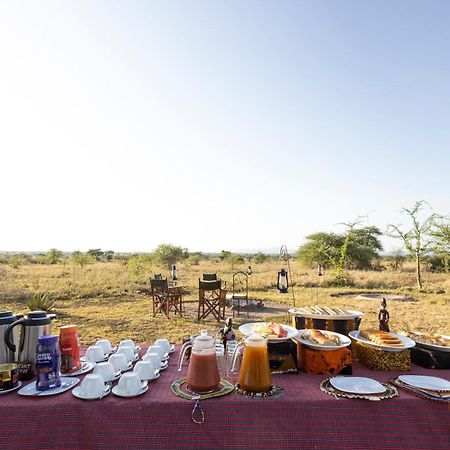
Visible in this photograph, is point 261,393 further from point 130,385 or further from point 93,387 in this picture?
point 93,387

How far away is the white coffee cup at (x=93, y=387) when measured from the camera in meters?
1.38

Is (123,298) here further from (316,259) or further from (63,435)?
(316,259)

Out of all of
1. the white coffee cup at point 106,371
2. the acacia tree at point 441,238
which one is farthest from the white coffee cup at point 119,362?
the acacia tree at point 441,238

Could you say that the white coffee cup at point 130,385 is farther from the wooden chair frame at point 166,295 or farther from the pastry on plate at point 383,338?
the wooden chair frame at point 166,295

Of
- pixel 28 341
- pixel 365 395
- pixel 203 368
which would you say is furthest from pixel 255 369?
pixel 28 341

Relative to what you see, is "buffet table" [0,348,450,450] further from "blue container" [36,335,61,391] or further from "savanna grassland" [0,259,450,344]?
"savanna grassland" [0,259,450,344]

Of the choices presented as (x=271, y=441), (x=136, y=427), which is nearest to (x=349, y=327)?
(x=271, y=441)

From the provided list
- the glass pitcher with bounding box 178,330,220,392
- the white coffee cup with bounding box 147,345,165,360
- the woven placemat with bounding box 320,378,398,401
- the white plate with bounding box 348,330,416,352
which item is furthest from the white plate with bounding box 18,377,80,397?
the white plate with bounding box 348,330,416,352

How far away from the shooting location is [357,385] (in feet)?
4.90

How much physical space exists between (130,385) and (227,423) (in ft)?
1.26

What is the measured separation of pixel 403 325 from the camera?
6949 mm

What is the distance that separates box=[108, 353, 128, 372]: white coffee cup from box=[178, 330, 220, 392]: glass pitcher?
13.9 inches

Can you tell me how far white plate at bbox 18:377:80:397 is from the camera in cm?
141

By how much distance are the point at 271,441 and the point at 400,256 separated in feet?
95.1
